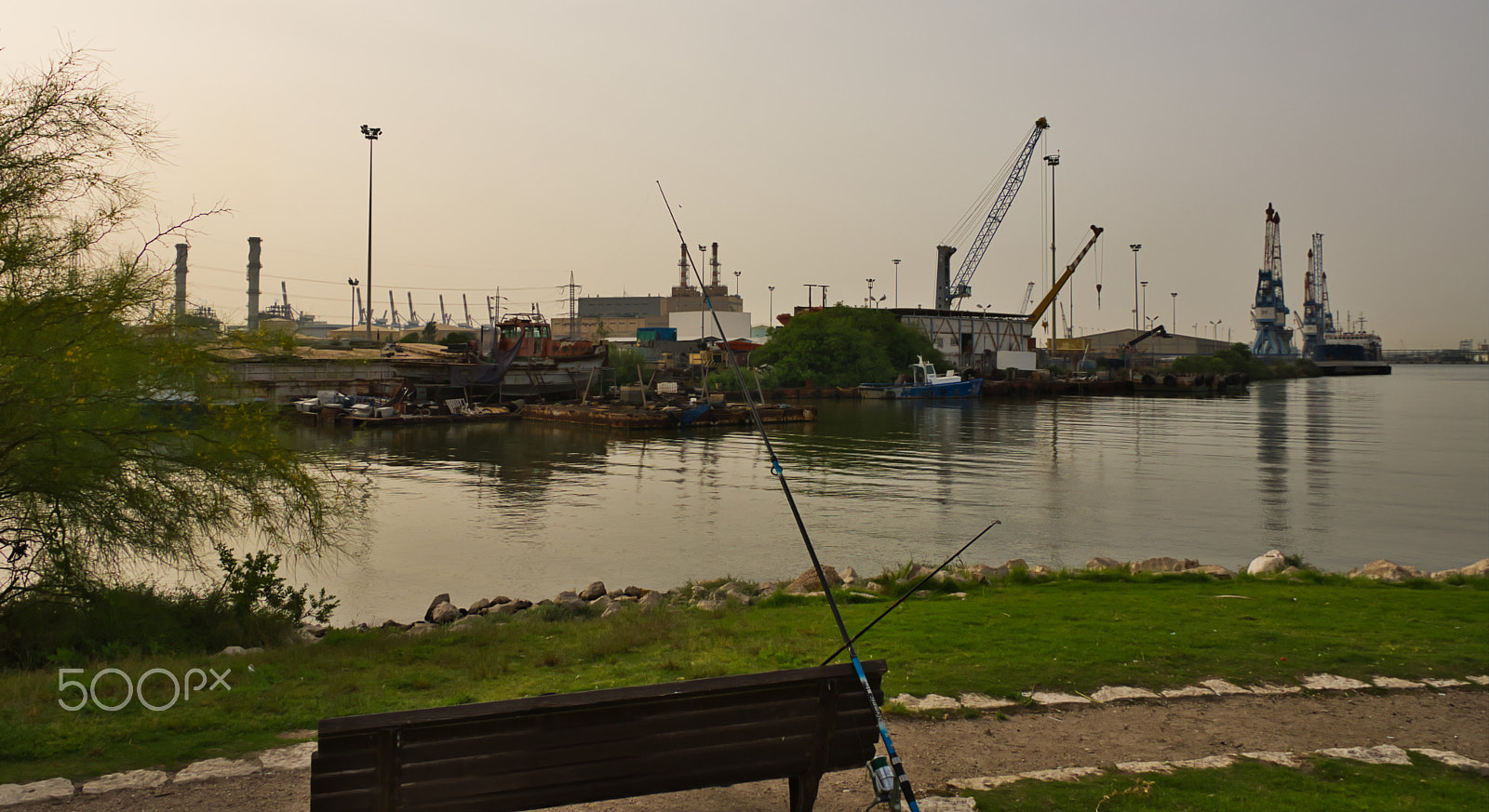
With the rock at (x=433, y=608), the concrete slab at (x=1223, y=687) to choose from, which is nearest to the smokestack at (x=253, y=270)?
the rock at (x=433, y=608)

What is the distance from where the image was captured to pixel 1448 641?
7.61m

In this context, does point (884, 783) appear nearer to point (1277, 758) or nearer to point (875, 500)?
point (1277, 758)

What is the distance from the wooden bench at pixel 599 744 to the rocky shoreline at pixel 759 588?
251 inches

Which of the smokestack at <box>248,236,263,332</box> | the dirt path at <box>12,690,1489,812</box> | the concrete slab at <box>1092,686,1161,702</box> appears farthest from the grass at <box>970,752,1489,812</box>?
the smokestack at <box>248,236,263,332</box>

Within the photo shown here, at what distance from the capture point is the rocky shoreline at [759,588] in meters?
10.8

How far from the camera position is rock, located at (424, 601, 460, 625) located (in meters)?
11.3

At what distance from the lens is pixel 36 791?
14.8ft

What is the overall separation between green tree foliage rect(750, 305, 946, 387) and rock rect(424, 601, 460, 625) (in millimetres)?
64467

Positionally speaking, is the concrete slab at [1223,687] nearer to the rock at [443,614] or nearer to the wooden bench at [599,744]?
the wooden bench at [599,744]

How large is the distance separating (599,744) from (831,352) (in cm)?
7744

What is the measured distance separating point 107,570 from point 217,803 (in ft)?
16.3

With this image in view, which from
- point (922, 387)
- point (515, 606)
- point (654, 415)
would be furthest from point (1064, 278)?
point (515, 606)

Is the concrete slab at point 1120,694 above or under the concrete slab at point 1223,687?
above

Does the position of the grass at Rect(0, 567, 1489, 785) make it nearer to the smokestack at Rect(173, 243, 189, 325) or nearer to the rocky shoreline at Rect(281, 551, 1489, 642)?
the rocky shoreline at Rect(281, 551, 1489, 642)
